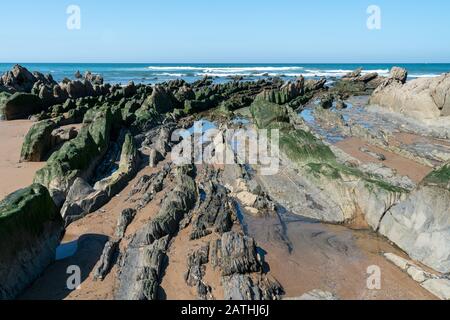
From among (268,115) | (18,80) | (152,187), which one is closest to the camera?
(152,187)

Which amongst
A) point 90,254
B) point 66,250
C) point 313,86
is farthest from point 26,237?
point 313,86

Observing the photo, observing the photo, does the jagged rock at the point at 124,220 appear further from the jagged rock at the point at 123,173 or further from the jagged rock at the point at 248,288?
the jagged rock at the point at 248,288

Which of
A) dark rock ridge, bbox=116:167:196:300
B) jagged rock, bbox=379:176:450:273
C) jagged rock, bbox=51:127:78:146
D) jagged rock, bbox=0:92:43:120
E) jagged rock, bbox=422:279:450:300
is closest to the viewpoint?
dark rock ridge, bbox=116:167:196:300

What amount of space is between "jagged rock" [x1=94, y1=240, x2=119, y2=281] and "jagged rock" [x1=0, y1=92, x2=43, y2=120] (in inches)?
904

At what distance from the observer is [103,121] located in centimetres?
1850

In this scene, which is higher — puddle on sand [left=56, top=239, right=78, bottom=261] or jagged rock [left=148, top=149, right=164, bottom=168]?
jagged rock [left=148, top=149, right=164, bottom=168]

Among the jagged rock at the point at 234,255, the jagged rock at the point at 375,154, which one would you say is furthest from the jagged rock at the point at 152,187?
the jagged rock at the point at 375,154

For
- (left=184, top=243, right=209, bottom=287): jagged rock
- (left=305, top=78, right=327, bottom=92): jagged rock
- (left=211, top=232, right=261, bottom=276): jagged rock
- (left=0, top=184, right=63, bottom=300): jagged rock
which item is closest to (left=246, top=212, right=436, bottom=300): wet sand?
(left=211, top=232, right=261, bottom=276): jagged rock

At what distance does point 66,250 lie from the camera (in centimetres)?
909

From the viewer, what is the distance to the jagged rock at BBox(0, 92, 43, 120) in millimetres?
26812

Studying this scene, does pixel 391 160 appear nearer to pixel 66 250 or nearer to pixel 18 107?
pixel 66 250

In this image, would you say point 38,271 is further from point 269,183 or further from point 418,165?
point 418,165

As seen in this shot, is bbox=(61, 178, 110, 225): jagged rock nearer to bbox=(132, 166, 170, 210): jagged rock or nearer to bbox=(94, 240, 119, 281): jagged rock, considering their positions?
bbox=(132, 166, 170, 210): jagged rock

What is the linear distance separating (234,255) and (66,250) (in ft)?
14.4
